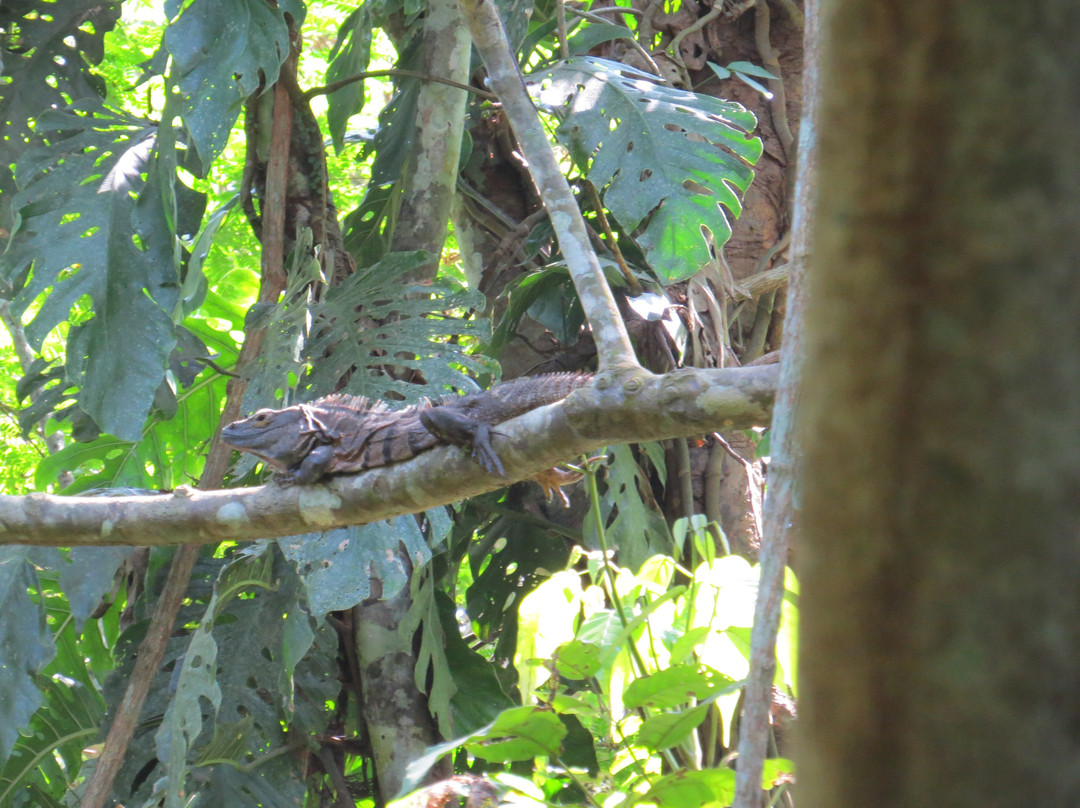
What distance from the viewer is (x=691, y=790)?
66.7 inches

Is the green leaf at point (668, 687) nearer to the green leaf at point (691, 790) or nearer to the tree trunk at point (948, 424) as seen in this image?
the green leaf at point (691, 790)

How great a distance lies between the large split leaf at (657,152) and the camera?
11.5 feet

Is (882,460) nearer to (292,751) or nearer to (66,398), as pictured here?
(292,751)

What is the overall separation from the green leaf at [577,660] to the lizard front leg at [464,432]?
53cm

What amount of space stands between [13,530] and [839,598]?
9.98 feet

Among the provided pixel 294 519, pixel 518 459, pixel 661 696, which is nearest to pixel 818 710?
pixel 661 696

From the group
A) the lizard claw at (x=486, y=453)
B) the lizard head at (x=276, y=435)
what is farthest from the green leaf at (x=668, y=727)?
the lizard head at (x=276, y=435)

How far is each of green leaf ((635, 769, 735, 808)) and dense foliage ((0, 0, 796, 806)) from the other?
0.67 meters

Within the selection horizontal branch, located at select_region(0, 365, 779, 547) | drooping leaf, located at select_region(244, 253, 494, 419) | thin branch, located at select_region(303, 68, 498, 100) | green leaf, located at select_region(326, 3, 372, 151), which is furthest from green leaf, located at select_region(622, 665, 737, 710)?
green leaf, located at select_region(326, 3, 372, 151)

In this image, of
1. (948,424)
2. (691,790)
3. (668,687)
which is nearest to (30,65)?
(668,687)

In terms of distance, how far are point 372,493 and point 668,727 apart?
1243 mm

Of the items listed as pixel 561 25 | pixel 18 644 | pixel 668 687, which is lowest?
pixel 18 644

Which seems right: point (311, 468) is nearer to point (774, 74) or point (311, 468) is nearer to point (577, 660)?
point (577, 660)

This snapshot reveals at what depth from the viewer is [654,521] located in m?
4.39
